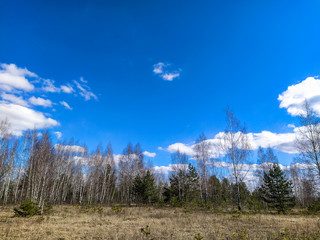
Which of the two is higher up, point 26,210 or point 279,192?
point 279,192

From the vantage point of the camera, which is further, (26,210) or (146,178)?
(146,178)

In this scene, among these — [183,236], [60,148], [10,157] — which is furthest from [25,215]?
[10,157]

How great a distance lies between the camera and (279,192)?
65.9ft

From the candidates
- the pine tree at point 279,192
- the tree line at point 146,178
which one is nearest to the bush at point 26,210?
the tree line at point 146,178

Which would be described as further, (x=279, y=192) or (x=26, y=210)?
(x=279, y=192)

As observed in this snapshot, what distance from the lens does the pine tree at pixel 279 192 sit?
65.0ft

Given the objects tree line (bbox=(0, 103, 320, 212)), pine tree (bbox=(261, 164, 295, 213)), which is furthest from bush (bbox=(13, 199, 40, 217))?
pine tree (bbox=(261, 164, 295, 213))

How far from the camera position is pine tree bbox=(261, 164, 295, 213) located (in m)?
19.8

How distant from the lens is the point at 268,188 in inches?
832

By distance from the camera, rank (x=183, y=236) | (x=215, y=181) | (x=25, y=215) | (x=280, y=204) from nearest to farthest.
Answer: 1. (x=183, y=236)
2. (x=25, y=215)
3. (x=280, y=204)
4. (x=215, y=181)

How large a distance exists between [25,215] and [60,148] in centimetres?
1842

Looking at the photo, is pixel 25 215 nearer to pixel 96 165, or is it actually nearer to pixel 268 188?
pixel 96 165

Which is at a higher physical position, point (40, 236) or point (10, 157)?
point (10, 157)

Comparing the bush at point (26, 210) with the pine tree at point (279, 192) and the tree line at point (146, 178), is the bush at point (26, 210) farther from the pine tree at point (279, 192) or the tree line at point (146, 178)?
the pine tree at point (279, 192)
